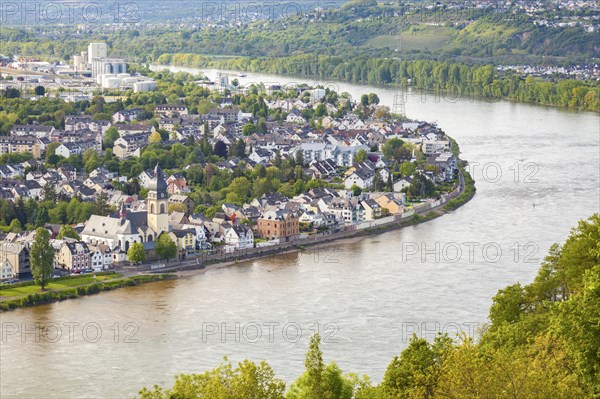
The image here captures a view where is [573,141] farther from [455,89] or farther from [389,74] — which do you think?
[389,74]

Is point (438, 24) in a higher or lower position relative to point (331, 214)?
higher

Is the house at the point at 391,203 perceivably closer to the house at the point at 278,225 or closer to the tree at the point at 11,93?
the house at the point at 278,225

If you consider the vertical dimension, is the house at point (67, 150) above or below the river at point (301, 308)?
above

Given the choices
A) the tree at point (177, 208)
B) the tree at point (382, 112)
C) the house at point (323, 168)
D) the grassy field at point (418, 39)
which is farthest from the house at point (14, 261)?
the grassy field at point (418, 39)

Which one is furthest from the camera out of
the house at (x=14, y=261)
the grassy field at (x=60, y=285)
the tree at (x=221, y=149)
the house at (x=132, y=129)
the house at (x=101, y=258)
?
the house at (x=132, y=129)

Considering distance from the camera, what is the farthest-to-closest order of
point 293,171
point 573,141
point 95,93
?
point 95,93 < point 573,141 < point 293,171

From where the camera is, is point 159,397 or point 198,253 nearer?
point 159,397

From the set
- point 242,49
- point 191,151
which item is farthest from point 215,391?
point 242,49
